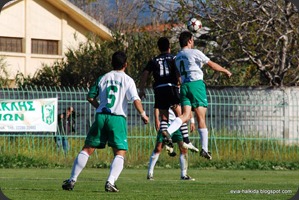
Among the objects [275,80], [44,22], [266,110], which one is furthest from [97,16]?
[266,110]

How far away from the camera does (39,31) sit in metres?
51.0

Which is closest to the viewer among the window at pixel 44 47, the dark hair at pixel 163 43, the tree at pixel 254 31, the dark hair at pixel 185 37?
the dark hair at pixel 185 37

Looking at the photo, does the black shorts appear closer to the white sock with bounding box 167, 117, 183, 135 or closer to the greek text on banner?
the white sock with bounding box 167, 117, 183, 135

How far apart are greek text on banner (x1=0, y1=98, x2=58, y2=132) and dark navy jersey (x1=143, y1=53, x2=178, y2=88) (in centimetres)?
931

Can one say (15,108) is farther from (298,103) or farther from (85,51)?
(85,51)

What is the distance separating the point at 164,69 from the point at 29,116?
32.5ft

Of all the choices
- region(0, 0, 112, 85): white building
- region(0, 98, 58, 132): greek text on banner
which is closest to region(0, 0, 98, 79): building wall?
region(0, 0, 112, 85): white building

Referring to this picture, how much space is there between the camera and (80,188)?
1475cm

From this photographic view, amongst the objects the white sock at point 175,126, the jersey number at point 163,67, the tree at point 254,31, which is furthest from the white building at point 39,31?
the white sock at point 175,126

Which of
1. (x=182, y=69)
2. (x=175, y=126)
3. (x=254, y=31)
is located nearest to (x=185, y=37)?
(x=182, y=69)

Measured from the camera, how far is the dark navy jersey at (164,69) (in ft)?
58.0

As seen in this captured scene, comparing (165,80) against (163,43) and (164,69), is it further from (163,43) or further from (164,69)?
(163,43)

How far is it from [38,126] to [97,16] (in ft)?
162

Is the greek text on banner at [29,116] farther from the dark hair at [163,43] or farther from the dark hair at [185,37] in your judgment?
the dark hair at [185,37]
